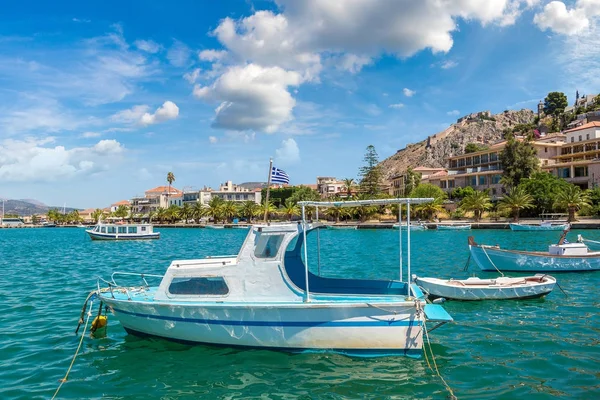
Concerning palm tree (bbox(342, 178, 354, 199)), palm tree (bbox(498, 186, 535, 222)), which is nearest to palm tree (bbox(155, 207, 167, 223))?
palm tree (bbox(342, 178, 354, 199))

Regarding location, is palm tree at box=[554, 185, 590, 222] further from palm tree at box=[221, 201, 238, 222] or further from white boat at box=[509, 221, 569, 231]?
palm tree at box=[221, 201, 238, 222]

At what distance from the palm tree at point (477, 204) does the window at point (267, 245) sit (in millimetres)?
80422

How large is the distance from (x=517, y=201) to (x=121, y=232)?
225 ft

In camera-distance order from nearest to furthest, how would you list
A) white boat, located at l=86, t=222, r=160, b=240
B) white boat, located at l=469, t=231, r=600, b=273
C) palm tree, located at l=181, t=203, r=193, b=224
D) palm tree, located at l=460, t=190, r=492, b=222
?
white boat, located at l=469, t=231, r=600, b=273, white boat, located at l=86, t=222, r=160, b=240, palm tree, located at l=460, t=190, r=492, b=222, palm tree, located at l=181, t=203, r=193, b=224

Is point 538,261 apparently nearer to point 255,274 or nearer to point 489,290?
point 489,290

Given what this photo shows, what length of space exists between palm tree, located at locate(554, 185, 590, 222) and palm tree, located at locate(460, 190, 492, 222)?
40.9 feet

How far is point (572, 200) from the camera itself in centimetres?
7256

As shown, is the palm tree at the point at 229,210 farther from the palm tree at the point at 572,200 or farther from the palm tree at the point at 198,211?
the palm tree at the point at 572,200

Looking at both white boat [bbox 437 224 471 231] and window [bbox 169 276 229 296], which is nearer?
window [bbox 169 276 229 296]

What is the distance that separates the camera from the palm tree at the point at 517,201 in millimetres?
78250

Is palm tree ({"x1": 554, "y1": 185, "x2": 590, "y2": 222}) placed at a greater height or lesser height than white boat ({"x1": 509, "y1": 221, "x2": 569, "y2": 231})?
greater

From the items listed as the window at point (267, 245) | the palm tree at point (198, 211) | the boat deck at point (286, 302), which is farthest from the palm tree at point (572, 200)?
the palm tree at point (198, 211)

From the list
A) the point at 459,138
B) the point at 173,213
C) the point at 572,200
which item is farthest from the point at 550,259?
the point at 459,138

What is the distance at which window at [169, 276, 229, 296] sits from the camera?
12164mm
